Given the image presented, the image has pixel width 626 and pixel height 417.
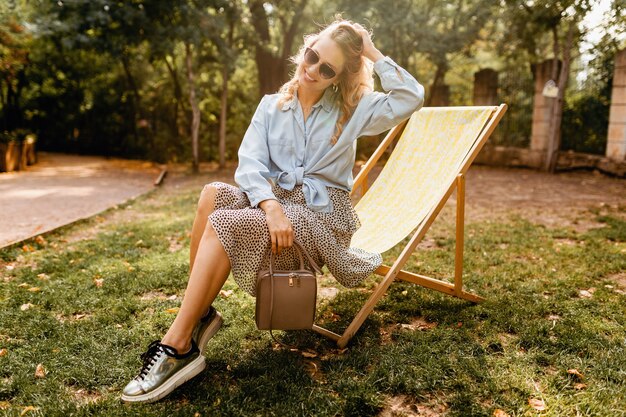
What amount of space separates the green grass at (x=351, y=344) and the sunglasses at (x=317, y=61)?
54.0 inches

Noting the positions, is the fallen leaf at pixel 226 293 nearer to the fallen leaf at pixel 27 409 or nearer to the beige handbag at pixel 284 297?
the beige handbag at pixel 284 297

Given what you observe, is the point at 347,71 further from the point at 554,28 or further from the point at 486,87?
the point at 486,87

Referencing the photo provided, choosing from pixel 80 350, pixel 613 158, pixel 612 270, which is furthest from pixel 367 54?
pixel 613 158

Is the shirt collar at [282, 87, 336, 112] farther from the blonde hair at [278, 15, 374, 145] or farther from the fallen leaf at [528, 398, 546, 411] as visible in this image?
the fallen leaf at [528, 398, 546, 411]

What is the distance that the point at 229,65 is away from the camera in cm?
1131

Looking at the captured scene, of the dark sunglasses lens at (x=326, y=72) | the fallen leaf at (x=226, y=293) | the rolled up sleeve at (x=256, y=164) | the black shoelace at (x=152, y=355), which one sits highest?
the dark sunglasses lens at (x=326, y=72)

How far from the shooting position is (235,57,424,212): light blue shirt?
276 centimetres

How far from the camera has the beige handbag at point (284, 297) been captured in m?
2.40

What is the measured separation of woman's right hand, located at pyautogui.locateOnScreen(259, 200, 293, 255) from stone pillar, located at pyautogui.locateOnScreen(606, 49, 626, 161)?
31.9 feet

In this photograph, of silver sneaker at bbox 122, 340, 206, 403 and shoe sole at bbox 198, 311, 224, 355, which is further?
shoe sole at bbox 198, 311, 224, 355

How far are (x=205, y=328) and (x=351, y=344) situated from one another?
769 mm

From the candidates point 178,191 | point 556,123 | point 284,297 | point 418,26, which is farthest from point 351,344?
point 418,26

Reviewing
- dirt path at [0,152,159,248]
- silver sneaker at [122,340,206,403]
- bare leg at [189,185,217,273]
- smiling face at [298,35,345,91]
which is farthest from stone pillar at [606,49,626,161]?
silver sneaker at [122,340,206,403]

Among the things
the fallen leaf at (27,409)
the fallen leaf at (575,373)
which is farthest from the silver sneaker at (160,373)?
the fallen leaf at (575,373)
